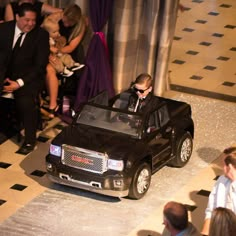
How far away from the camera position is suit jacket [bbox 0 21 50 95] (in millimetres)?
9773

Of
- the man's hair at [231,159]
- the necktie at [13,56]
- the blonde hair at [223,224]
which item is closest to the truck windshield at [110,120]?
the necktie at [13,56]

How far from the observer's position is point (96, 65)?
424 inches

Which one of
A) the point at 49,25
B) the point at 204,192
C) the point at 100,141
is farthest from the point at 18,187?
the point at 49,25

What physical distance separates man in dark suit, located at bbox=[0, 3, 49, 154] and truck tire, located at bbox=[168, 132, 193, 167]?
1.51 metres

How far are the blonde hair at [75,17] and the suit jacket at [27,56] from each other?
2.25 feet

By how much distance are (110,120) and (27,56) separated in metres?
1.25

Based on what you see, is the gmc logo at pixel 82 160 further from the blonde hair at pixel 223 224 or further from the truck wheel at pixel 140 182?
the blonde hair at pixel 223 224

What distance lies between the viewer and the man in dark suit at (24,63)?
9766mm

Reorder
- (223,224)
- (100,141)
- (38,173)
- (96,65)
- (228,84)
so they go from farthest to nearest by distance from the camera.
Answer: (228,84), (96,65), (38,173), (100,141), (223,224)

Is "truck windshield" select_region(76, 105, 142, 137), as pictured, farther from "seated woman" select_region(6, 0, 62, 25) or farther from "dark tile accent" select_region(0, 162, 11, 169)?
Answer: "seated woman" select_region(6, 0, 62, 25)

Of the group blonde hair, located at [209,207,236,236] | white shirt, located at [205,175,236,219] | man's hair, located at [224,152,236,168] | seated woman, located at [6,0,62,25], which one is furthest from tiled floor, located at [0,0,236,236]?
blonde hair, located at [209,207,236,236]

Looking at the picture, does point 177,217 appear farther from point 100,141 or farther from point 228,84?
point 228,84

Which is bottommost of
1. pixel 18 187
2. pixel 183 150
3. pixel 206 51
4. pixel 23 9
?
pixel 206 51

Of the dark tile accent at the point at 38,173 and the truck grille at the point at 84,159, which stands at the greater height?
the truck grille at the point at 84,159
